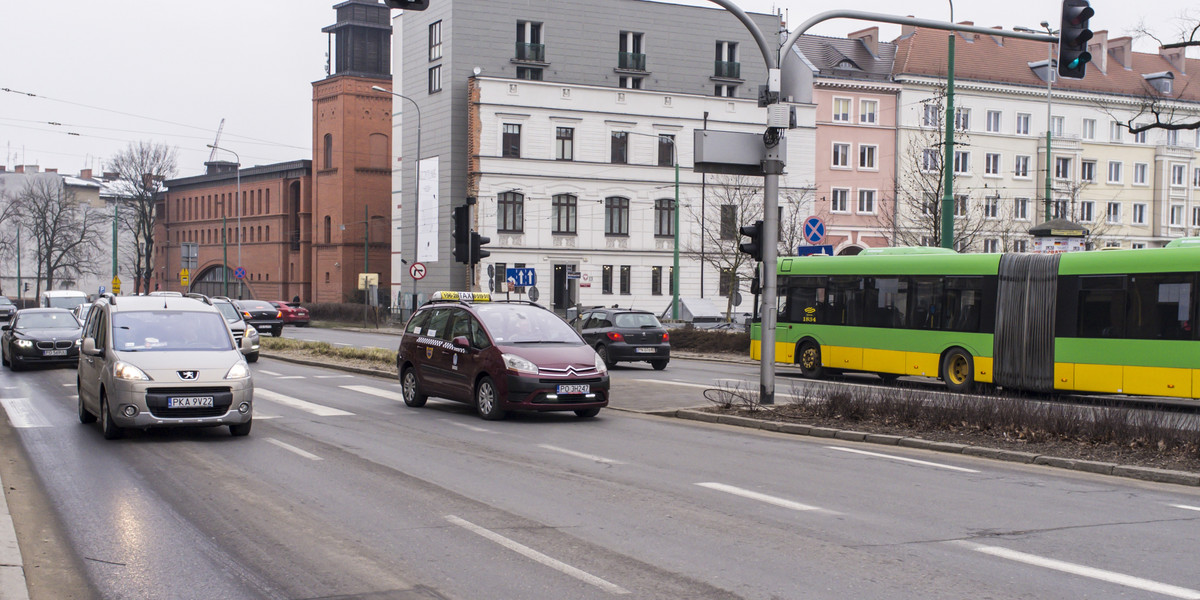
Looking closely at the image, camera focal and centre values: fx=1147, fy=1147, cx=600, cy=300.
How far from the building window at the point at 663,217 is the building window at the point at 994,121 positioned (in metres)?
22.8

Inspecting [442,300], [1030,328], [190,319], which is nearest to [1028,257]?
[1030,328]

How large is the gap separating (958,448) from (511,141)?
2107 inches

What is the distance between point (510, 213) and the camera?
6494cm

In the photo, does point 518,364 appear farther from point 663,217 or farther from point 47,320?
point 663,217

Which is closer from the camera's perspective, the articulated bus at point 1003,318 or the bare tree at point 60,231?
the articulated bus at point 1003,318

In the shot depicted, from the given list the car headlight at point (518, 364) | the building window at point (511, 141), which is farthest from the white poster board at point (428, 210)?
the car headlight at point (518, 364)

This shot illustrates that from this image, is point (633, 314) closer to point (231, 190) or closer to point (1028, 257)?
point (1028, 257)

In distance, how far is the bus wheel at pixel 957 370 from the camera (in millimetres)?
22531

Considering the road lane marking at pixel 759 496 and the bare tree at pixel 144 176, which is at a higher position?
the bare tree at pixel 144 176

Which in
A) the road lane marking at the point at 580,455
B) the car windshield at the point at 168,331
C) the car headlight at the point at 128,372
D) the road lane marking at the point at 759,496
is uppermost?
the car windshield at the point at 168,331

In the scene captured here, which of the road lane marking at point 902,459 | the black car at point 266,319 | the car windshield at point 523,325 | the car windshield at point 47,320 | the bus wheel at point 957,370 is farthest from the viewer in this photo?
the black car at point 266,319

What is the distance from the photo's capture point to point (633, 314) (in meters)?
28.9

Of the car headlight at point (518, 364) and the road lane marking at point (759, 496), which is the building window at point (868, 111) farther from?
the road lane marking at point (759, 496)

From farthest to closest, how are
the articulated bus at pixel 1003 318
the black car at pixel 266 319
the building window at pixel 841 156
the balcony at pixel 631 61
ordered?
the building window at pixel 841 156 → the balcony at pixel 631 61 → the black car at pixel 266 319 → the articulated bus at pixel 1003 318
